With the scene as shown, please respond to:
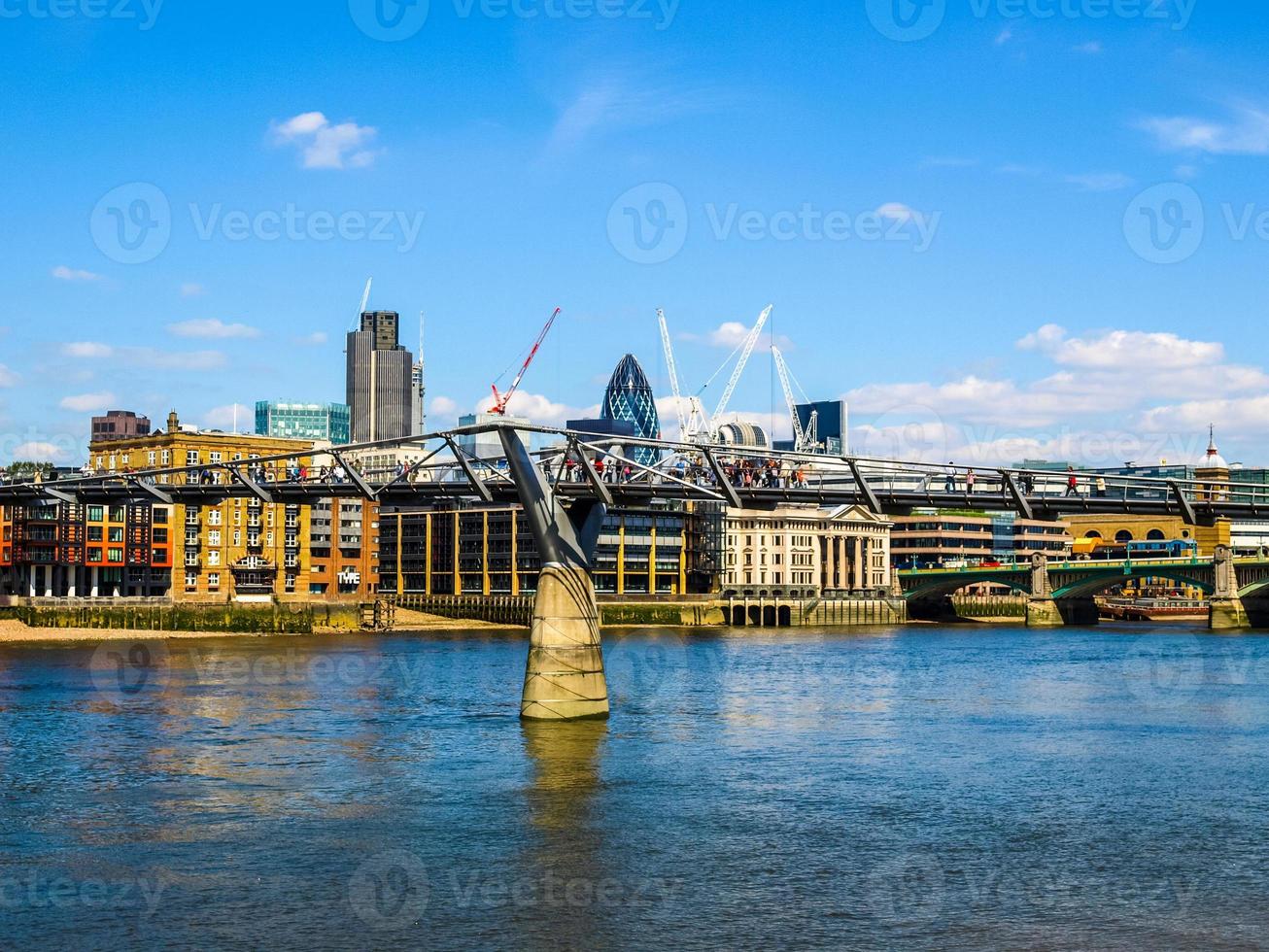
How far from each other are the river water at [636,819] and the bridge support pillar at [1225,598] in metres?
98.6

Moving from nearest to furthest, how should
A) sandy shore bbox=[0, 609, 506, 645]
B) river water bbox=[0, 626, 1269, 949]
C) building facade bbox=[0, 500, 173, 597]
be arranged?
river water bbox=[0, 626, 1269, 949] → sandy shore bbox=[0, 609, 506, 645] → building facade bbox=[0, 500, 173, 597]

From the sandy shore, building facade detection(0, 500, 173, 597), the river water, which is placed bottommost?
the river water

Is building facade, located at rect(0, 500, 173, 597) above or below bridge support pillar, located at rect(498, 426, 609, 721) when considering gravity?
above

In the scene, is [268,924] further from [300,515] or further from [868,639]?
[300,515]

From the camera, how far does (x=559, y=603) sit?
6353 cm

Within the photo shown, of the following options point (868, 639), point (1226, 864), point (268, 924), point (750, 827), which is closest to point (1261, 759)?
point (1226, 864)

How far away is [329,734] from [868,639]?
104113mm

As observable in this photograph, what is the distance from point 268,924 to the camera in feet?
114

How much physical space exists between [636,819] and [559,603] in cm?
1749

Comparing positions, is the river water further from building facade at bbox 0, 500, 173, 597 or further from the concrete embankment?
building facade at bbox 0, 500, 173, 597

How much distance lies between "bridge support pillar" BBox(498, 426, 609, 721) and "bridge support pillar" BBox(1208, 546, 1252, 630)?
440 feet

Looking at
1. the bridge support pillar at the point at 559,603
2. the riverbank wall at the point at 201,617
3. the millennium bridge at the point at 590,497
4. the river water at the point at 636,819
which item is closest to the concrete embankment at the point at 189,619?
the riverbank wall at the point at 201,617

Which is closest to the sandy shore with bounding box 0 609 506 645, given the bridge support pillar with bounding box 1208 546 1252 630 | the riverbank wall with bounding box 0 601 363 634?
the riverbank wall with bounding box 0 601 363 634

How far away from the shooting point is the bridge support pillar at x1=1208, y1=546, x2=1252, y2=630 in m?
183
